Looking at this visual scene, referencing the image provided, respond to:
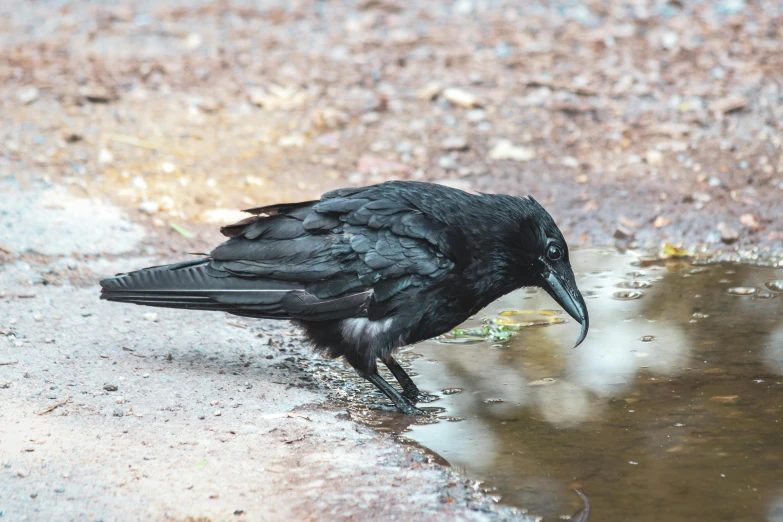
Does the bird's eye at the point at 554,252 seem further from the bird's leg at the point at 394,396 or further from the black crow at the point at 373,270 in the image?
the bird's leg at the point at 394,396

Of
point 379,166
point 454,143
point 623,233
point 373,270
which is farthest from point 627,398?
point 454,143

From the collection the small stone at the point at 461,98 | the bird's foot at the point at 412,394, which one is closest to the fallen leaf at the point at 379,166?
the small stone at the point at 461,98

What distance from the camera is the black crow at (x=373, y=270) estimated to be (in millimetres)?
4254

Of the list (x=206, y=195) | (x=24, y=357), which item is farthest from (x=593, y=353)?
(x=206, y=195)

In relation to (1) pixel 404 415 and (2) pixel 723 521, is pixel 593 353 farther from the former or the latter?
(2) pixel 723 521

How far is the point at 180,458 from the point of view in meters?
3.49

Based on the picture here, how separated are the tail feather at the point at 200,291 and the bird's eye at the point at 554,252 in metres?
1.22

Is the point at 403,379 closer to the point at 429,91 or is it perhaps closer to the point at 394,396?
the point at 394,396

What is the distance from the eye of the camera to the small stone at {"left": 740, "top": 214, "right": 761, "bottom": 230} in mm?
6121

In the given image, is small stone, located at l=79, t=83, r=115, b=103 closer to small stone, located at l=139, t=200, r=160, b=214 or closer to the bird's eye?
small stone, located at l=139, t=200, r=160, b=214

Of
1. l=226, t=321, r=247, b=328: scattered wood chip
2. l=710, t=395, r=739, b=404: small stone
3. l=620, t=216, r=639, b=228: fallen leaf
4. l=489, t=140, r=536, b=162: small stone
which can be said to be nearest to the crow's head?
l=710, t=395, r=739, b=404: small stone

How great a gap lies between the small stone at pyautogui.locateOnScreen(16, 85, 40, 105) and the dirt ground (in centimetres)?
2

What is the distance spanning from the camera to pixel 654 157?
699cm

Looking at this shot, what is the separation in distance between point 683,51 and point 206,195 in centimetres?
458
